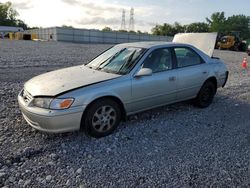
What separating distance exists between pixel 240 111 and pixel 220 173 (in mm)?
2729

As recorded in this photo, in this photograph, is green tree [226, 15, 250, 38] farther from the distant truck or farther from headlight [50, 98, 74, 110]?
headlight [50, 98, 74, 110]

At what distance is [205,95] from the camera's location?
18.4ft

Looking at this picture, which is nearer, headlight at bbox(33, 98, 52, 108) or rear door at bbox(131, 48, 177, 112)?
headlight at bbox(33, 98, 52, 108)

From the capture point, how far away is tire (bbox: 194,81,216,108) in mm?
5491

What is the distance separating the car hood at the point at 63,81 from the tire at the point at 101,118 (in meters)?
0.38

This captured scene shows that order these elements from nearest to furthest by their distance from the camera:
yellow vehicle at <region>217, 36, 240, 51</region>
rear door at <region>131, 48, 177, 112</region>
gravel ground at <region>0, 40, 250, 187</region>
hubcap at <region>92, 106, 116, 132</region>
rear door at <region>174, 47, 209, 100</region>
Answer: gravel ground at <region>0, 40, 250, 187</region> → hubcap at <region>92, 106, 116, 132</region> → rear door at <region>131, 48, 177, 112</region> → rear door at <region>174, 47, 209, 100</region> → yellow vehicle at <region>217, 36, 240, 51</region>

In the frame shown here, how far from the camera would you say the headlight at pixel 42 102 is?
11.5 ft

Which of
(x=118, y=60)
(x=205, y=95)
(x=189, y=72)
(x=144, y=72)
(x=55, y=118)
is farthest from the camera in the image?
(x=205, y=95)

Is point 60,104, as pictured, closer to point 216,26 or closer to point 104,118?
point 104,118

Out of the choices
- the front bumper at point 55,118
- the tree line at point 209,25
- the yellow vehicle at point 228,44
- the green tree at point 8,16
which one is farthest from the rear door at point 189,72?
the green tree at point 8,16

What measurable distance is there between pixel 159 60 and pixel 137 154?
1.95 m

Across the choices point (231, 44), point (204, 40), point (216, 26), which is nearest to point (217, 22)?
point (216, 26)

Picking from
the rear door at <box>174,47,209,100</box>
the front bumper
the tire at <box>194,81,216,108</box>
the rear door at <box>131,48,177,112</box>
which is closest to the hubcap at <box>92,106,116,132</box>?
the front bumper

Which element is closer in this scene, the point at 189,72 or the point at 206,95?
Result: the point at 189,72
